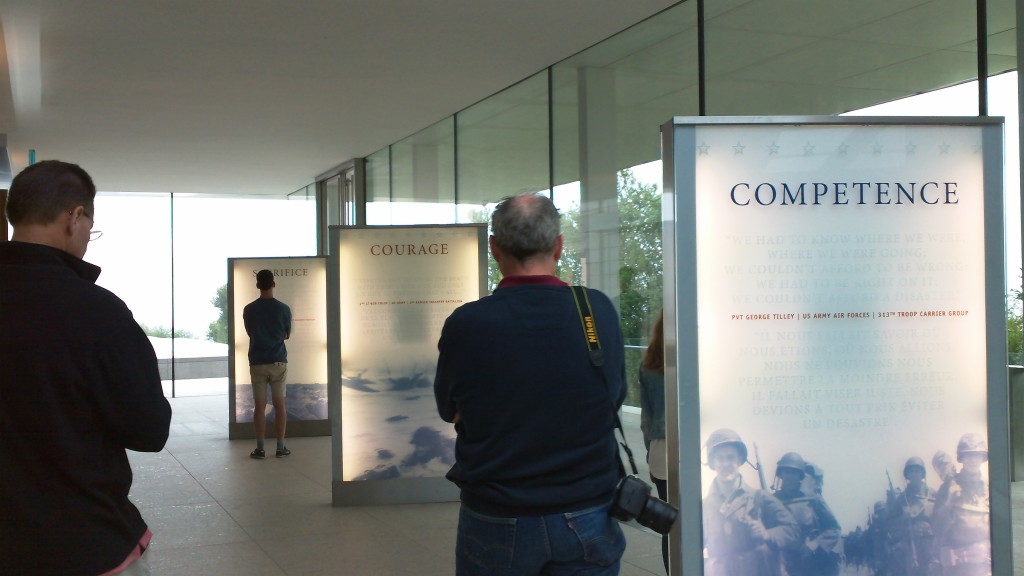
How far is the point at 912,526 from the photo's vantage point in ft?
8.93

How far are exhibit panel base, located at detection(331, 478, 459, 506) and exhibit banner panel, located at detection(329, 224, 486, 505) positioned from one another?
16 mm

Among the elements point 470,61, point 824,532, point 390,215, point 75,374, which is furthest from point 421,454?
point 390,215

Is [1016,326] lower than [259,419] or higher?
higher

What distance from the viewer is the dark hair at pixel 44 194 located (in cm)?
212

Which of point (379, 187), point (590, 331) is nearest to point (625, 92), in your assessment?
point (590, 331)

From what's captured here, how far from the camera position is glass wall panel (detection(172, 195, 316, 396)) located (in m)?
19.9

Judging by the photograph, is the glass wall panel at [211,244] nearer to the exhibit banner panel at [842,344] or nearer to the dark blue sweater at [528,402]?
the exhibit banner panel at [842,344]

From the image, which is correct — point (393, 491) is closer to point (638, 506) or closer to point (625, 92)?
point (625, 92)

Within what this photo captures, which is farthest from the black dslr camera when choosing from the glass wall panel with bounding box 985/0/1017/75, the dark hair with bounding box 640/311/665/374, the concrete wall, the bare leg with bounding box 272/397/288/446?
the concrete wall

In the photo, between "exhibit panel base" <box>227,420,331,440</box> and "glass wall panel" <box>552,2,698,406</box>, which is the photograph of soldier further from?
"exhibit panel base" <box>227,420,331,440</box>

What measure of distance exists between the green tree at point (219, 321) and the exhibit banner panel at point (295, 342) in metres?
8.61

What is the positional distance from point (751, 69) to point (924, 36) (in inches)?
58.2

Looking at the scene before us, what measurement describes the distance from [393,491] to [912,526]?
544cm

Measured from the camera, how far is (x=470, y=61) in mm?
8914
